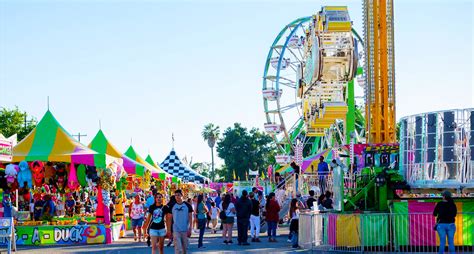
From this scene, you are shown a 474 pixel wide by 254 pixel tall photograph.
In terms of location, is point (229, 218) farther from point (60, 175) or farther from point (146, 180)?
point (146, 180)

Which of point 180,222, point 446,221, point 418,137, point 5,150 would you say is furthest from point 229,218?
point 446,221

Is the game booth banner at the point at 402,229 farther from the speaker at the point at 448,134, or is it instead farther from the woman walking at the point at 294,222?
the woman walking at the point at 294,222

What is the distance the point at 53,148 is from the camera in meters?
24.5

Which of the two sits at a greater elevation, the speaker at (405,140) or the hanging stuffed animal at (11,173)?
the speaker at (405,140)

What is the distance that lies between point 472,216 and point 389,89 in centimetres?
1004

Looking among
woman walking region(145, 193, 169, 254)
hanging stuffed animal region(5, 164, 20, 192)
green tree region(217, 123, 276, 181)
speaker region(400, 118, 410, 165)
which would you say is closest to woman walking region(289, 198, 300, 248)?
speaker region(400, 118, 410, 165)

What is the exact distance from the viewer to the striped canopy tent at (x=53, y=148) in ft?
78.4

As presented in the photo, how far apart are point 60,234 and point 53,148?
8.73ft

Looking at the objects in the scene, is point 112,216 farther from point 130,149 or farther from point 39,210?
point 130,149

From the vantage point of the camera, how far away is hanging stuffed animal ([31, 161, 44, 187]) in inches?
986

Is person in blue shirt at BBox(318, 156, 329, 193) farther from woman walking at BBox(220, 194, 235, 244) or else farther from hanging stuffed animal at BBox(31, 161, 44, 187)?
hanging stuffed animal at BBox(31, 161, 44, 187)

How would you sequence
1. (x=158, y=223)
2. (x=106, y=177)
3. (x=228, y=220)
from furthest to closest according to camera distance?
1. (x=106, y=177)
2. (x=228, y=220)
3. (x=158, y=223)

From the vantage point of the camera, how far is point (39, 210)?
24.8 metres

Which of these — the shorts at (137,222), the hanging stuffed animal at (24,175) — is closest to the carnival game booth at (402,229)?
the shorts at (137,222)
